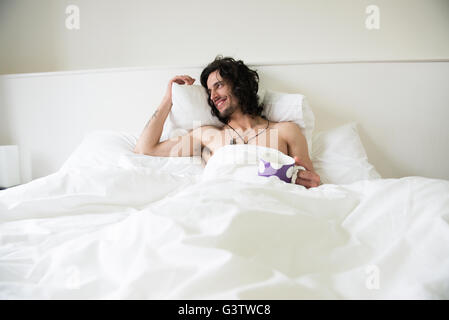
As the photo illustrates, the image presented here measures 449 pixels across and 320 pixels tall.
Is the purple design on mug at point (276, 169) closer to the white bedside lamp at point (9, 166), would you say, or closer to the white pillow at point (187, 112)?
the white pillow at point (187, 112)

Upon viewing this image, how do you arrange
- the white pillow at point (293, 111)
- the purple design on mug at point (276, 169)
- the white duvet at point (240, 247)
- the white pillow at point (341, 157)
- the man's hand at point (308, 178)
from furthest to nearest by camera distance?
the white pillow at point (293, 111) < the white pillow at point (341, 157) < the man's hand at point (308, 178) < the purple design on mug at point (276, 169) < the white duvet at point (240, 247)

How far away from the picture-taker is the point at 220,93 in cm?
129

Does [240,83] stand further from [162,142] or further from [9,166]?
[9,166]

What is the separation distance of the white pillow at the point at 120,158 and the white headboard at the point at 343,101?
0.67ft

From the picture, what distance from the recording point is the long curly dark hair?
4.20 feet

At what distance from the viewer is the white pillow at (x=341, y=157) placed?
111 cm

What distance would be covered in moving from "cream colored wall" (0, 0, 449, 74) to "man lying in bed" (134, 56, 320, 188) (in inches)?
8.5

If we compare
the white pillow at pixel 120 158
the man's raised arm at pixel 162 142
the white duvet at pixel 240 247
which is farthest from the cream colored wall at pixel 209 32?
the white duvet at pixel 240 247

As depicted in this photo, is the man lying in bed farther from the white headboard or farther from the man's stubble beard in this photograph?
the white headboard

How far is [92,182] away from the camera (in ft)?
2.73

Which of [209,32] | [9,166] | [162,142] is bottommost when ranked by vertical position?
[9,166]

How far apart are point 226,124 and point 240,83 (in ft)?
0.71

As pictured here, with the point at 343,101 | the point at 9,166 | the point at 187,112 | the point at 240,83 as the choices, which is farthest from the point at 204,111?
the point at 9,166
